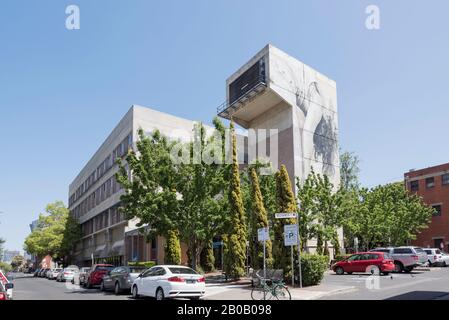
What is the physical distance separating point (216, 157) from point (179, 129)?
24.7 meters

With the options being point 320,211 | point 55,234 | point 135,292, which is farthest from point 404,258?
point 55,234

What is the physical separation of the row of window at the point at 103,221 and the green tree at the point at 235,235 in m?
22.5

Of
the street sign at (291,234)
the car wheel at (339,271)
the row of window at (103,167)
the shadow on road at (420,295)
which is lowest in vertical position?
the car wheel at (339,271)

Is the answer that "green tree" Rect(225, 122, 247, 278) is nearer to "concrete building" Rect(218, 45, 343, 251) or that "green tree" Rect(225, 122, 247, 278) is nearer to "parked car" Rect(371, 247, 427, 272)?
"parked car" Rect(371, 247, 427, 272)

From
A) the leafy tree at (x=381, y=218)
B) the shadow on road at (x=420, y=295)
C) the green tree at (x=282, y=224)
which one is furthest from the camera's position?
the leafy tree at (x=381, y=218)

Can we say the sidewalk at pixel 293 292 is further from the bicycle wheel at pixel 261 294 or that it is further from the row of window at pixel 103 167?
the row of window at pixel 103 167

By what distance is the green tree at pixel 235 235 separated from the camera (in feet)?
83.1

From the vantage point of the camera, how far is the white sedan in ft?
53.5

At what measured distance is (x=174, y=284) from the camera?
16281mm

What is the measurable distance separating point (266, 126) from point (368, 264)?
24.3 metres

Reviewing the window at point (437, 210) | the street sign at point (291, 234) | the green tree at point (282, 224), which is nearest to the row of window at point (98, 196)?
the green tree at point (282, 224)

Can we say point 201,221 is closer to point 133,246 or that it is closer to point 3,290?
point 3,290

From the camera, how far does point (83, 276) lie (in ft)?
101

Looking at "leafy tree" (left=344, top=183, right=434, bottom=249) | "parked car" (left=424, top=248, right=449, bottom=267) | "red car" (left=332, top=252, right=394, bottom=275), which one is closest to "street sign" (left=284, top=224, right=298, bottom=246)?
"red car" (left=332, top=252, right=394, bottom=275)
